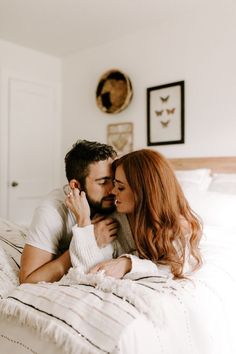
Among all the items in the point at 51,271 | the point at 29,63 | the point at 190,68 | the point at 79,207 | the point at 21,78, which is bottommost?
the point at 51,271

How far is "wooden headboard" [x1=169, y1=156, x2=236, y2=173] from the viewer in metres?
2.71

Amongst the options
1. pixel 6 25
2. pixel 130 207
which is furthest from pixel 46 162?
pixel 130 207

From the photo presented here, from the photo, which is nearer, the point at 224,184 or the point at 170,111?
the point at 224,184

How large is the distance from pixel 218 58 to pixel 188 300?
91.8 inches

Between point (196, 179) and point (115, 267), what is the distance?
159cm

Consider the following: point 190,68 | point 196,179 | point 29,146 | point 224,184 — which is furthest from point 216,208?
point 29,146

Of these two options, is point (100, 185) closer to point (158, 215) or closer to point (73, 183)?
point (73, 183)

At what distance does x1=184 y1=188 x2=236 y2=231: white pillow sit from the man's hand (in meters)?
0.82

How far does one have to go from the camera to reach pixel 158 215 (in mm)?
1280

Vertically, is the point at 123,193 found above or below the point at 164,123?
below

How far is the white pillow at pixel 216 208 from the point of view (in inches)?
80.4

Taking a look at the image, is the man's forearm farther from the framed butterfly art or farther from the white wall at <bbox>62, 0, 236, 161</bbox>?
the framed butterfly art

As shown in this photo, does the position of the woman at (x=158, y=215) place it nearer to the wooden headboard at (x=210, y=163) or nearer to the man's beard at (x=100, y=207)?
the man's beard at (x=100, y=207)

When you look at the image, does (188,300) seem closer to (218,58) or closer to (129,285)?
(129,285)
